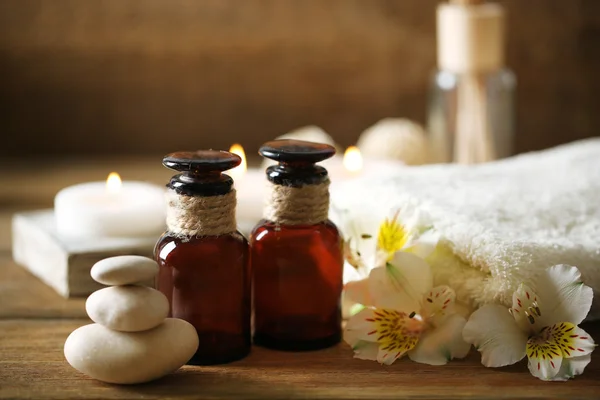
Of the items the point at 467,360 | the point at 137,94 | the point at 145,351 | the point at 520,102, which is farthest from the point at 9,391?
the point at 520,102

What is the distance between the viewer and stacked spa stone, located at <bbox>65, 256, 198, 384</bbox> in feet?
2.07

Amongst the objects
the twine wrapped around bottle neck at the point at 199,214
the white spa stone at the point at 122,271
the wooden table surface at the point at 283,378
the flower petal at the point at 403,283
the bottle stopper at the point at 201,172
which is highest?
the bottle stopper at the point at 201,172

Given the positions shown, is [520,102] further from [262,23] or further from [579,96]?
[262,23]

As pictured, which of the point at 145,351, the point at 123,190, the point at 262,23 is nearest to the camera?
the point at 145,351

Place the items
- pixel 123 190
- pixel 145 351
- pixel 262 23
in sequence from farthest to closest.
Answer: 1. pixel 262 23
2. pixel 123 190
3. pixel 145 351

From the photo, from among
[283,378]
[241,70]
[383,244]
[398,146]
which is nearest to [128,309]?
[283,378]

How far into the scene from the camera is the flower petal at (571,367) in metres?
0.66

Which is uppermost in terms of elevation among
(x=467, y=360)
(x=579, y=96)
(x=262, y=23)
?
(x=262, y=23)

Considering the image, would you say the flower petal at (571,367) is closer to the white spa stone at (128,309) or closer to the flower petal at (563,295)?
the flower petal at (563,295)

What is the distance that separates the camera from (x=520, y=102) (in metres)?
1.45

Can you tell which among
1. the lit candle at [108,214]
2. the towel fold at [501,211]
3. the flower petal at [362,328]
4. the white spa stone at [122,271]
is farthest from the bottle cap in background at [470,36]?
the white spa stone at [122,271]

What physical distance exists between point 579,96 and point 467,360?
0.85m

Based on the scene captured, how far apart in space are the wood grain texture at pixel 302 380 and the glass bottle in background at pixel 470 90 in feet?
1.82

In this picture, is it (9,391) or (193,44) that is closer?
(9,391)
